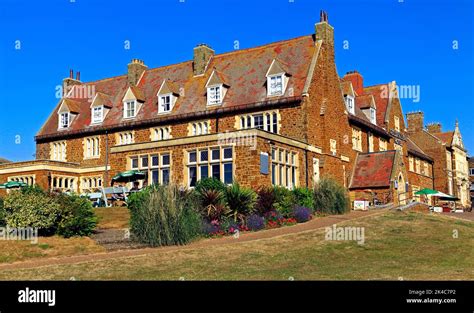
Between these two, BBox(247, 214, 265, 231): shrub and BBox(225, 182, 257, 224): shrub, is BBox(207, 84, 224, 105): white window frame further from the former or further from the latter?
BBox(247, 214, 265, 231): shrub

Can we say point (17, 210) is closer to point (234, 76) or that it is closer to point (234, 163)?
point (234, 163)

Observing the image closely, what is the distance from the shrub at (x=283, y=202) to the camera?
82.6ft

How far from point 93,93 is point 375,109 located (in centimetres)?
2333

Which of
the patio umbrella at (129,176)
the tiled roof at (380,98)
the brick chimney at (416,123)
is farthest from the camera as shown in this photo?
the brick chimney at (416,123)

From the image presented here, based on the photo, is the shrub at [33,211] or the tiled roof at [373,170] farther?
the tiled roof at [373,170]

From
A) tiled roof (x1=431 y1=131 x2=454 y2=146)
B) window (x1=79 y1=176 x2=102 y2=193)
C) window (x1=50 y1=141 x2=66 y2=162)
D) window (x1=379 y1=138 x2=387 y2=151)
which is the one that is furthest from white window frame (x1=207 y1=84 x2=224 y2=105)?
tiled roof (x1=431 y1=131 x2=454 y2=146)

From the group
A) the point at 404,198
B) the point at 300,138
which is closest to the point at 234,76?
the point at 300,138

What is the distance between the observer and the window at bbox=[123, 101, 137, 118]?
40.8 meters

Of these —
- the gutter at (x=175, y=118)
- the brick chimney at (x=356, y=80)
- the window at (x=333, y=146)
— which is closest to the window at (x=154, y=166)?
the gutter at (x=175, y=118)

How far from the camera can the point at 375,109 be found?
44906mm

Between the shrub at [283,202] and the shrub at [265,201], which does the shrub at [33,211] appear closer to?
the shrub at [265,201]

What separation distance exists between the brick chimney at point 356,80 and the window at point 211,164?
865 inches

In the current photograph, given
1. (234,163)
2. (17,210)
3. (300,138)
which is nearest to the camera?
(17,210)
